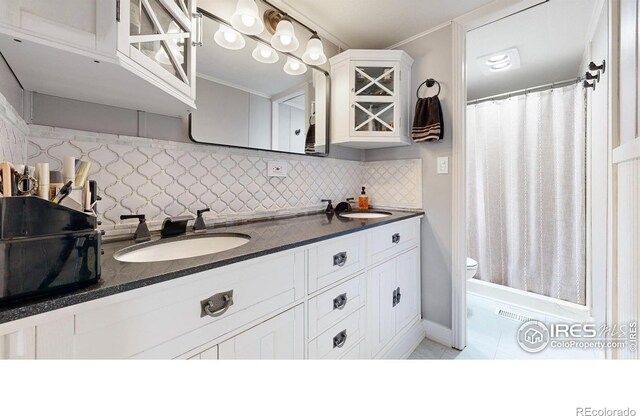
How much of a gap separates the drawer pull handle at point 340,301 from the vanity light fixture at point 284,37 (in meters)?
1.42

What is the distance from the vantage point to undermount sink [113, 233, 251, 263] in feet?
2.74

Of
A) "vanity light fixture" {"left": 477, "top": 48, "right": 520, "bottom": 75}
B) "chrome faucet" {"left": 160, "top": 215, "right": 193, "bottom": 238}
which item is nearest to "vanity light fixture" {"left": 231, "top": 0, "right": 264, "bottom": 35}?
"chrome faucet" {"left": 160, "top": 215, "right": 193, "bottom": 238}

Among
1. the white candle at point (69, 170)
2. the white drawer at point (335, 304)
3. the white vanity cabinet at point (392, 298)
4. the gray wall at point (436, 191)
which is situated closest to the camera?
the white candle at point (69, 170)

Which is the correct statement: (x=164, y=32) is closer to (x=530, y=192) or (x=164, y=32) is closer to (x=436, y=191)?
(x=436, y=191)

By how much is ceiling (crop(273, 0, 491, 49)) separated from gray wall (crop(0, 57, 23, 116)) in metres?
1.30

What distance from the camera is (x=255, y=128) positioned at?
137 centimetres

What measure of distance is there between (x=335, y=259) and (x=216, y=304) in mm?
524

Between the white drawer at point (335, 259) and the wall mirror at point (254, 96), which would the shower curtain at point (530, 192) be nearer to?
the wall mirror at point (254, 96)

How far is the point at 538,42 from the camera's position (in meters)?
1.89

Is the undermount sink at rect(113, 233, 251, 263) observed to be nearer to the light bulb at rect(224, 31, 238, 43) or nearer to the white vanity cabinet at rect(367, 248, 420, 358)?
the white vanity cabinet at rect(367, 248, 420, 358)

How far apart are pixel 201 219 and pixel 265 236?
35cm

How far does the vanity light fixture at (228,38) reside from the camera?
1.23 metres

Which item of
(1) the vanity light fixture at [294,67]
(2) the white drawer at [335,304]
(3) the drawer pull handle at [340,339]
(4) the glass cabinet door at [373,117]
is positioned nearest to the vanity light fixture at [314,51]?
(1) the vanity light fixture at [294,67]

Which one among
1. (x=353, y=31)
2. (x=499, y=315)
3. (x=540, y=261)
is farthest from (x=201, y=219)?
(x=540, y=261)
